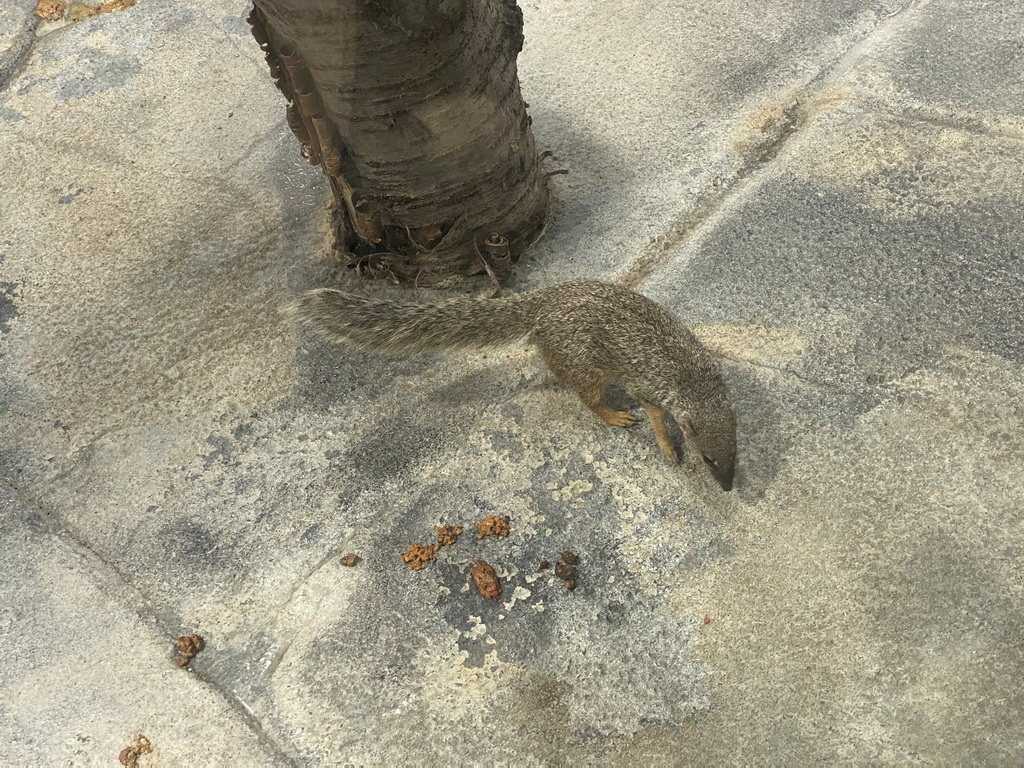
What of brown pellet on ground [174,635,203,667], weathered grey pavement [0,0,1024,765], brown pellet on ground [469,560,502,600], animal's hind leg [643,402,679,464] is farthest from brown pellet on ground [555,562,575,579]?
brown pellet on ground [174,635,203,667]

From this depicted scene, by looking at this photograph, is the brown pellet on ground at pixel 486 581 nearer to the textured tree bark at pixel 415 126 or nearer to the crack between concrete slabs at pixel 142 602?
the crack between concrete slabs at pixel 142 602

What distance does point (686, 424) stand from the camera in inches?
119

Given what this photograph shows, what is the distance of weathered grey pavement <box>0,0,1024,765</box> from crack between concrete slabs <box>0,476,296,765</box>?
1 centimetres

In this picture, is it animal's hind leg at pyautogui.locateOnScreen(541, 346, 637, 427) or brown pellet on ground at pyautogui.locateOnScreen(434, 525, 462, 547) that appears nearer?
brown pellet on ground at pyautogui.locateOnScreen(434, 525, 462, 547)

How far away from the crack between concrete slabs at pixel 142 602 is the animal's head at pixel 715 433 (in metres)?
1.69

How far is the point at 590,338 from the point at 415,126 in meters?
1.11

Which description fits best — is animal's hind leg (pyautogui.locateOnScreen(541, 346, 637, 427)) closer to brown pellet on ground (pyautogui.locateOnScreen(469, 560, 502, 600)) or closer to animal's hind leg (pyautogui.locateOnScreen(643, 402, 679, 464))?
animal's hind leg (pyautogui.locateOnScreen(643, 402, 679, 464))

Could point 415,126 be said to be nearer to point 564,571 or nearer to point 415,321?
point 415,321

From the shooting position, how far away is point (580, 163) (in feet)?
14.4

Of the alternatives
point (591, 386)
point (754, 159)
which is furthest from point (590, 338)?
point (754, 159)

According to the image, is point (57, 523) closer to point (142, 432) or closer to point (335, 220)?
point (142, 432)

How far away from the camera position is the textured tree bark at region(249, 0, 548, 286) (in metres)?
3.01

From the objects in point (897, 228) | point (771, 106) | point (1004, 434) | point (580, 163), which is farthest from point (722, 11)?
point (1004, 434)

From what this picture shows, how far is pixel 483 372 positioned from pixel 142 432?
1434 mm
